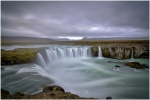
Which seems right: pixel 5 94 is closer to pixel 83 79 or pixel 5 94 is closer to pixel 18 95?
pixel 18 95

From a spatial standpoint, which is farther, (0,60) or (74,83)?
(0,60)

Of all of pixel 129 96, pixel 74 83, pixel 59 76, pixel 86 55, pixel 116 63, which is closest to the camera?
pixel 129 96

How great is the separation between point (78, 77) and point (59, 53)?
135 cm

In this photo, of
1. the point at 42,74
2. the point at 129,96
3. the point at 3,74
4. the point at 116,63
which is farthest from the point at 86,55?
the point at 3,74

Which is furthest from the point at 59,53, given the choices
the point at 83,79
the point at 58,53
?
the point at 83,79

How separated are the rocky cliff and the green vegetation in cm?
181

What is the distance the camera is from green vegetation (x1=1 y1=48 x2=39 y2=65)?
3330 mm

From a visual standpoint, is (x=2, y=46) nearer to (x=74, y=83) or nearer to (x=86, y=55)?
(x=74, y=83)

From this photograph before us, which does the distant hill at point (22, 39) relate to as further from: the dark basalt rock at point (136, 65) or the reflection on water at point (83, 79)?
the dark basalt rock at point (136, 65)

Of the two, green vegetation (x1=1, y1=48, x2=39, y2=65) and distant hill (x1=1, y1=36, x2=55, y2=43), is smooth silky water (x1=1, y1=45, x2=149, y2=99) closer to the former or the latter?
green vegetation (x1=1, y1=48, x2=39, y2=65)

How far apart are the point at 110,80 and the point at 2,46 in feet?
9.27

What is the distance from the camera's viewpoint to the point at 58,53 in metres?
4.31

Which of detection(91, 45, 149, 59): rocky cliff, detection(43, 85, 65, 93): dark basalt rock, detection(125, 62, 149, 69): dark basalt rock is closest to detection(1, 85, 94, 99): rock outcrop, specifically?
detection(43, 85, 65, 93): dark basalt rock

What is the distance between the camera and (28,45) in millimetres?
3488
